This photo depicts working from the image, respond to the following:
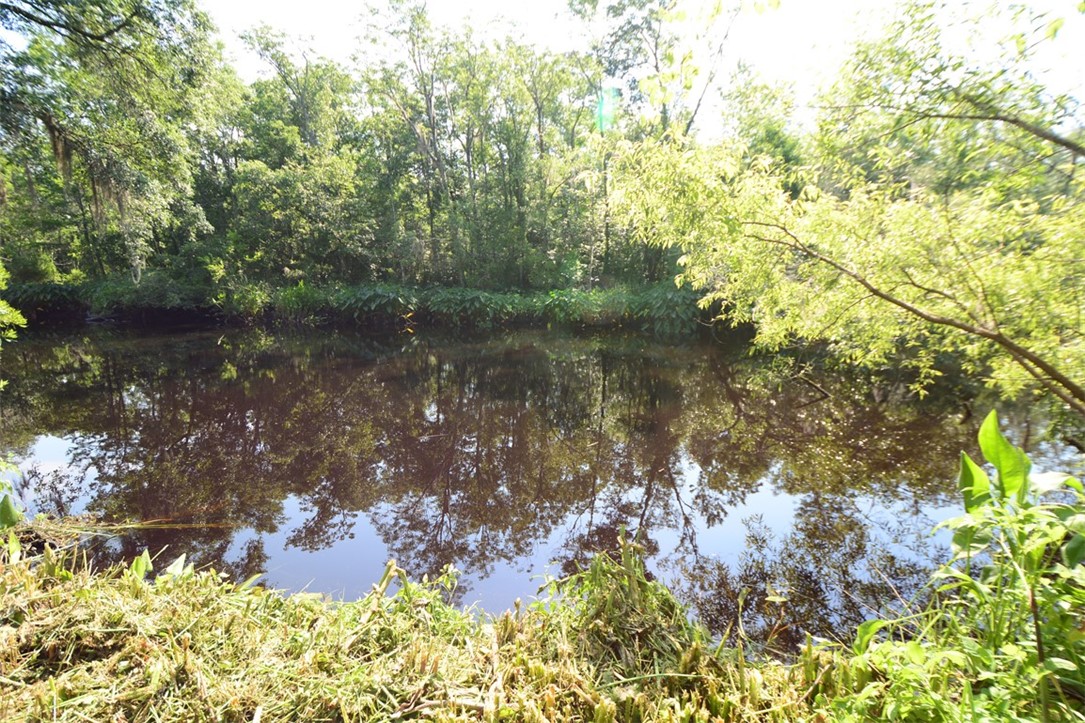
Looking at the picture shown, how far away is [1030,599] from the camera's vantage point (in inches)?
50.5

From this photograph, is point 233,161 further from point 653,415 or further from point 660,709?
point 660,709

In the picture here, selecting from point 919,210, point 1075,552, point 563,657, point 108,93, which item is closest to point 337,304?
point 108,93

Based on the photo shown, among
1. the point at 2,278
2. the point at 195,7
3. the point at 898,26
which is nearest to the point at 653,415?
the point at 898,26

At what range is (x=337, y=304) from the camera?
17531mm

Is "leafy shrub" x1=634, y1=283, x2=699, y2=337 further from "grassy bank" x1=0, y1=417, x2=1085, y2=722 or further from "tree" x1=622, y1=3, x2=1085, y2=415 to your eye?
"grassy bank" x1=0, y1=417, x2=1085, y2=722

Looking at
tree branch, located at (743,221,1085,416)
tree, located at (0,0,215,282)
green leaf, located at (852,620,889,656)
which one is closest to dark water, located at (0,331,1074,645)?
green leaf, located at (852,620,889,656)

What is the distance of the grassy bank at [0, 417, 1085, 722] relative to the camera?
1.33m

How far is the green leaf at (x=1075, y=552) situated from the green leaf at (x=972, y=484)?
207mm

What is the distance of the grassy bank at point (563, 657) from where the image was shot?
1.33 metres

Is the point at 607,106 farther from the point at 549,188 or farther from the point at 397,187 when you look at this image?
the point at 397,187

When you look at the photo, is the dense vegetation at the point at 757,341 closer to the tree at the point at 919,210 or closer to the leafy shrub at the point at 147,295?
the tree at the point at 919,210

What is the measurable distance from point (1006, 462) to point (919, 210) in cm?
207

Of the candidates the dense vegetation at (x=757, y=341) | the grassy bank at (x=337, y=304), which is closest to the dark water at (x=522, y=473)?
the dense vegetation at (x=757, y=341)

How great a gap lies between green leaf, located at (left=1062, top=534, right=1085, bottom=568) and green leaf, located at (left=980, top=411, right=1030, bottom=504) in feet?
0.71
